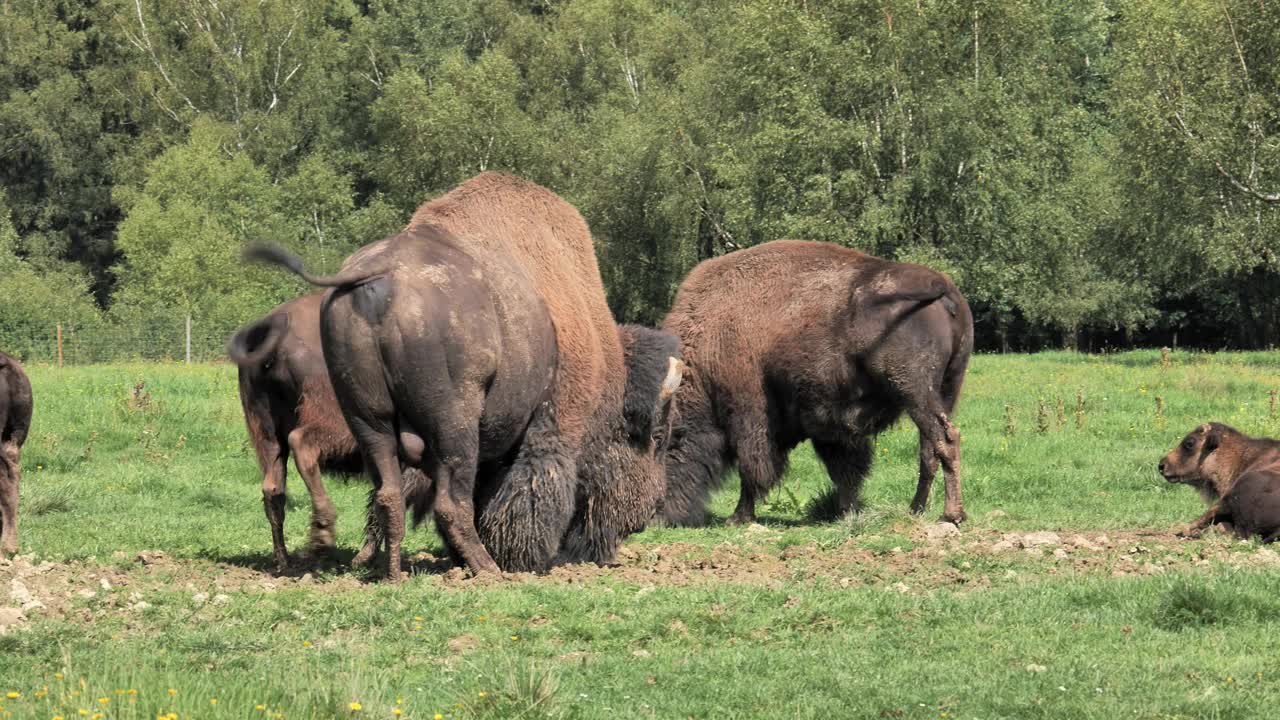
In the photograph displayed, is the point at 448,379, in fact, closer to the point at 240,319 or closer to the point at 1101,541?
the point at 1101,541

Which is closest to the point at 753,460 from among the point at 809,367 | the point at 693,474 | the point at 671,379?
the point at 693,474

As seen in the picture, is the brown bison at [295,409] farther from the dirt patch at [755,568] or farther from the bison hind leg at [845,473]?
the bison hind leg at [845,473]

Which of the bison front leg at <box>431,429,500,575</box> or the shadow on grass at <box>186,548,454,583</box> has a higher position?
the bison front leg at <box>431,429,500,575</box>

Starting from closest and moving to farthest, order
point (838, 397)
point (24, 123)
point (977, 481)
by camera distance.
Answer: point (838, 397)
point (977, 481)
point (24, 123)

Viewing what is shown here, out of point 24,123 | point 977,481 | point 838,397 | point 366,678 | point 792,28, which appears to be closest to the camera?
point 366,678

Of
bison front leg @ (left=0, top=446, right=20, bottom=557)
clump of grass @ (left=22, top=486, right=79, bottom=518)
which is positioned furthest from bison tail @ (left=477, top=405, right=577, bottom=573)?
clump of grass @ (left=22, top=486, right=79, bottom=518)

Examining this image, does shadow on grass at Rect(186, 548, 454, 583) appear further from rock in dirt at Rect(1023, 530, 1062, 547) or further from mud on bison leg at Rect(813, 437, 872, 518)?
mud on bison leg at Rect(813, 437, 872, 518)

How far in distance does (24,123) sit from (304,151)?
11409 millimetres

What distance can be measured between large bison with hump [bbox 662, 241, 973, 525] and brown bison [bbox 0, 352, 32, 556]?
5335 mm

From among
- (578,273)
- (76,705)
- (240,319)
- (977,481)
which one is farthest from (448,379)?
(240,319)

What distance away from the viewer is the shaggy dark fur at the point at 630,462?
10477 mm

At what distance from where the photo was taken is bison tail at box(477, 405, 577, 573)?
9789 mm

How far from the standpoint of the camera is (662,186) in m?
52.7

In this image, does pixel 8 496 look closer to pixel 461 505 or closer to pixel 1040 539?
pixel 461 505
